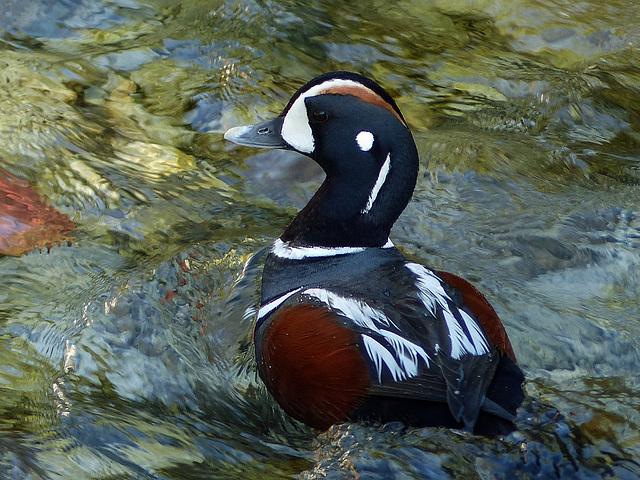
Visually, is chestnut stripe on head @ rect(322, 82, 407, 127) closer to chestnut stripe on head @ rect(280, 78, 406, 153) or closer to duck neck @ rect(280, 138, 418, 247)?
chestnut stripe on head @ rect(280, 78, 406, 153)

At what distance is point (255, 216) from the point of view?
4.93m

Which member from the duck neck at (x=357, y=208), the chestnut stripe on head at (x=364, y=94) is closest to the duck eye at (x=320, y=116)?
the chestnut stripe on head at (x=364, y=94)

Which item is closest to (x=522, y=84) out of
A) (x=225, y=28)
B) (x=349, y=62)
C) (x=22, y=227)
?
(x=349, y=62)

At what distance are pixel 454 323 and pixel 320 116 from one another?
3.80ft

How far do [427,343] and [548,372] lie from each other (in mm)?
992

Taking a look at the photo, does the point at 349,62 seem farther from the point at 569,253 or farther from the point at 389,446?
the point at 389,446

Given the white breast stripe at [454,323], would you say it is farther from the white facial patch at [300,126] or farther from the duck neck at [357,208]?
the white facial patch at [300,126]

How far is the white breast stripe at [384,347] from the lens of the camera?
328 centimetres

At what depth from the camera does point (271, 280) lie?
4000 millimetres

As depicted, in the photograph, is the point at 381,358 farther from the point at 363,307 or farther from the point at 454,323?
the point at 454,323

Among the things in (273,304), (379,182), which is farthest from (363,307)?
(379,182)

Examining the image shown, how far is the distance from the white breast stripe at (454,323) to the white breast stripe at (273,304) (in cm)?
57

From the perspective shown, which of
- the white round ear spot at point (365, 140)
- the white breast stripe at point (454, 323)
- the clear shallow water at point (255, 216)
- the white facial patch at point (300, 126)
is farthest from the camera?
the white facial patch at point (300, 126)

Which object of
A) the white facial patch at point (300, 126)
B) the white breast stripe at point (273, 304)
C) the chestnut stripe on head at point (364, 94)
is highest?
the chestnut stripe on head at point (364, 94)
